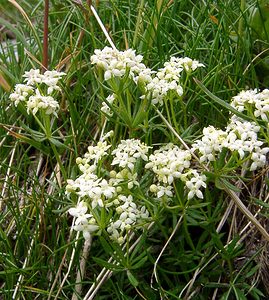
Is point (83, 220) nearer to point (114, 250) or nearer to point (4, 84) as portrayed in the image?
point (114, 250)

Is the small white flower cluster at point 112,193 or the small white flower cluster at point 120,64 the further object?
the small white flower cluster at point 120,64

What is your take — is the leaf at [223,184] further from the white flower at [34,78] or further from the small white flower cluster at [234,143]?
the white flower at [34,78]

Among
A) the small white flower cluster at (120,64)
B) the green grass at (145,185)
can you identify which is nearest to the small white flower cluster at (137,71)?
the small white flower cluster at (120,64)

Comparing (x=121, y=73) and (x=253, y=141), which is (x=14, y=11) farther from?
(x=253, y=141)

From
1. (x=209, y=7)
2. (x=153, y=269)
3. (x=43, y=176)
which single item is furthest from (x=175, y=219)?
(x=209, y=7)

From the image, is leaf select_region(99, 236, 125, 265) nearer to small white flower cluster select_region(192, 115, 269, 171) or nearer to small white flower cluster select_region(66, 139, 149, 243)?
small white flower cluster select_region(66, 139, 149, 243)

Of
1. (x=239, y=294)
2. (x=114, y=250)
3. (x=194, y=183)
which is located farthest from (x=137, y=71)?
(x=239, y=294)
